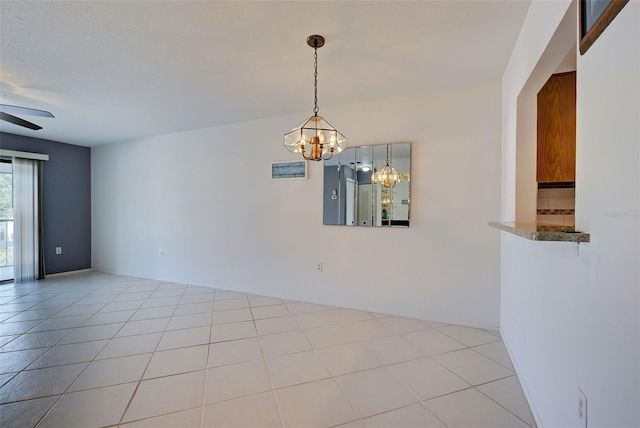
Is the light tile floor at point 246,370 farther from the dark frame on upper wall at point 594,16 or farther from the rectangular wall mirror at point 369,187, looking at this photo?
the dark frame on upper wall at point 594,16

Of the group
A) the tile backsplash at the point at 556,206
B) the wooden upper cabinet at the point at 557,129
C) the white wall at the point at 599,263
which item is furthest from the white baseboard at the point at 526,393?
the wooden upper cabinet at the point at 557,129

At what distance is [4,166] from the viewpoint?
4.58 m

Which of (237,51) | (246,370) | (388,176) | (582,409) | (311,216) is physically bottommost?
(246,370)

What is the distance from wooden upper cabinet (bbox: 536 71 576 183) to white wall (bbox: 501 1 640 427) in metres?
0.56

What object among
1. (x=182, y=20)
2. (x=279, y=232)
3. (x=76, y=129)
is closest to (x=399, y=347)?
(x=279, y=232)

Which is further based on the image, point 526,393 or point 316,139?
point 316,139

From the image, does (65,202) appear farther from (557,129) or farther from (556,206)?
(556,206)

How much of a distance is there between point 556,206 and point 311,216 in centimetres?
253

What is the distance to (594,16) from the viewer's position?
976 mm

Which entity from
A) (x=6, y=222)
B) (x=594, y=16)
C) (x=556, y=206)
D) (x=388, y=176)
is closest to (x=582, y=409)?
(x=594, y=16)

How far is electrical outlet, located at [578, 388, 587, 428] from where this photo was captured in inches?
41.6

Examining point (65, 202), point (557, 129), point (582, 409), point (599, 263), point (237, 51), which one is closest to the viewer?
point (599, 263)

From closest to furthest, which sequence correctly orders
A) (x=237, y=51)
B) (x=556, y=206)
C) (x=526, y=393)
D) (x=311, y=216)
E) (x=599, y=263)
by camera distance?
(x=599, y=263), (x=526, y=393), (x=237, y=51), (x=556, y=206), (x=311, y=216)

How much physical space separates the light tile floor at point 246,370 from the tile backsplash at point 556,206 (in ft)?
3.97
